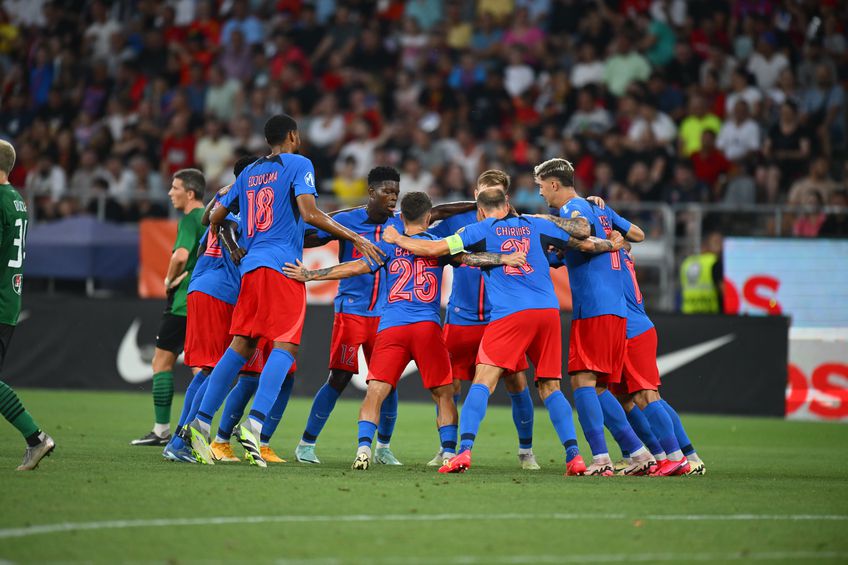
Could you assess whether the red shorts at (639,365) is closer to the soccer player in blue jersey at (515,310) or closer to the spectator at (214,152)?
the soccer player in blue jersey at (515,310)

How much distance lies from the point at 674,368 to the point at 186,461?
349 inches

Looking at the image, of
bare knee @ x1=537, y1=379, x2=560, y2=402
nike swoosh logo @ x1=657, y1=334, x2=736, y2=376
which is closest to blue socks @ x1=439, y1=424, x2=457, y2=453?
bare knee @ x1=537, y1=379, x2=560, y2=402

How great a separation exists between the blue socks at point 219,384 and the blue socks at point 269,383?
0.22 m

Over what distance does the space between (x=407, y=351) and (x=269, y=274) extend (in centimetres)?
120

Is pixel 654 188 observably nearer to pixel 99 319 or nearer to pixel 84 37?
pixel 99 319

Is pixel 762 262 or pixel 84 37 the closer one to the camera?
pixel 762 262

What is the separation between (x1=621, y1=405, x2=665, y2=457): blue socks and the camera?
9297mm

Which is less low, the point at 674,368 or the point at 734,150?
the point at 734,150

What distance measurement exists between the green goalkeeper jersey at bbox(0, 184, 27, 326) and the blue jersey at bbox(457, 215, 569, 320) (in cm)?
319

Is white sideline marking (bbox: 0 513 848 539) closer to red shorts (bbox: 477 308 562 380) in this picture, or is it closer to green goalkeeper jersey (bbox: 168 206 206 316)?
red shorts (bbox: 477 308 562 380)

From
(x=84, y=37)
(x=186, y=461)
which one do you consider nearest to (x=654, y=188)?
(x=186, y=461)

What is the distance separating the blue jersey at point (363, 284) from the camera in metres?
9.60

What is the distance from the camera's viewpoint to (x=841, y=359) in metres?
15.6

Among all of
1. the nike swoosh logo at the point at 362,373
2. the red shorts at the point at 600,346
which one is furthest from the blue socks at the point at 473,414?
the nike swoosh logo at the point at 362,373
